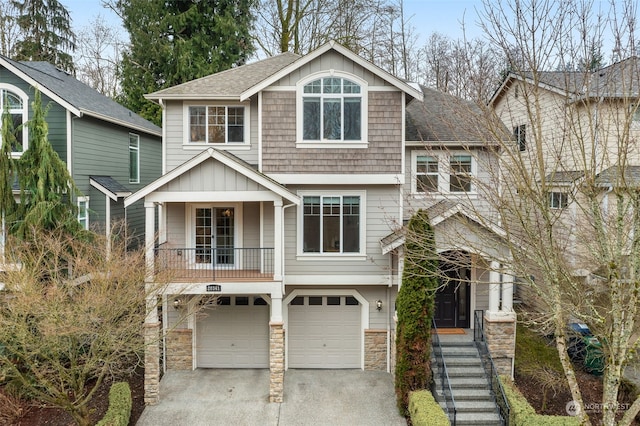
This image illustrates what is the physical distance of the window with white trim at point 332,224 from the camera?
12016 millimetres

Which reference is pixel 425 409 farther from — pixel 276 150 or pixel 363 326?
pixel 276 150

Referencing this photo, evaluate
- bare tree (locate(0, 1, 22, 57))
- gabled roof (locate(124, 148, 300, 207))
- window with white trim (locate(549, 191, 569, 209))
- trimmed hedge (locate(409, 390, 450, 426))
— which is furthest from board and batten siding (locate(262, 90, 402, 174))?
bare tree (locate(0, 1, 22, 57))

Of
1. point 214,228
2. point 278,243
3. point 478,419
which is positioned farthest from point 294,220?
point 478,419

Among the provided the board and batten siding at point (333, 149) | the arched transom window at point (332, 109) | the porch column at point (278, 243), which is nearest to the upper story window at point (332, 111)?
the arched transom window at point (332, 109)

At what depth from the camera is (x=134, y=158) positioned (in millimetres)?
16734

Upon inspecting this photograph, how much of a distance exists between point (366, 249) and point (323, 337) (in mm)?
2865

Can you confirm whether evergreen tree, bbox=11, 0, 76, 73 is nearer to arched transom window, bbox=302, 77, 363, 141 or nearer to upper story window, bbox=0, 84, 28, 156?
upper story window, bbox=0, 84, 28, 156

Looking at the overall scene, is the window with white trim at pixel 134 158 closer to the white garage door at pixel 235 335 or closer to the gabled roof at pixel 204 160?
the gabled roof at pixel 204 160

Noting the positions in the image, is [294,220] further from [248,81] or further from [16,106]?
[16,106]

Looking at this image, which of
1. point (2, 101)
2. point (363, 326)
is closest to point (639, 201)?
point (363, 326)

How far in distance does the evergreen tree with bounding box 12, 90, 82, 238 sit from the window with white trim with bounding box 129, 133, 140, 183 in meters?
5.50

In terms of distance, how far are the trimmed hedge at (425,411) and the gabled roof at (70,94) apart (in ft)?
37.1

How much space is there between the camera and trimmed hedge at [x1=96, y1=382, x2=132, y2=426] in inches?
355

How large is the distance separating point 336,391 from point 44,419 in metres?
6.71
